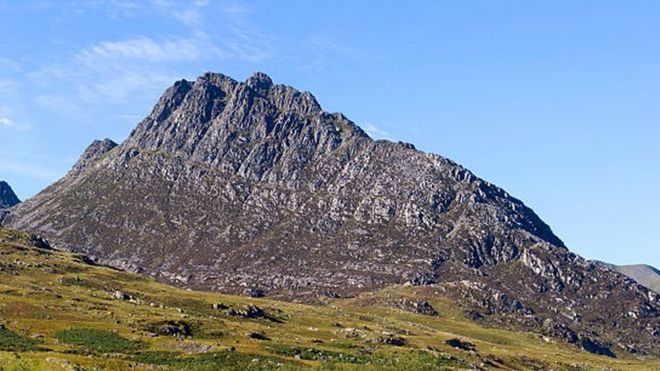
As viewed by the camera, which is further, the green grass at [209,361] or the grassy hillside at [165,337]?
the grassy hillside at [165,337]

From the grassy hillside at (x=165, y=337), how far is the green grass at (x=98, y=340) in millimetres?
152

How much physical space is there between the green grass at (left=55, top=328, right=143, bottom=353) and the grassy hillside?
152 millimetres

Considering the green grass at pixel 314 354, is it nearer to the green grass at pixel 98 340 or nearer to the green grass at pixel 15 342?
the green grass at pixel 98 340

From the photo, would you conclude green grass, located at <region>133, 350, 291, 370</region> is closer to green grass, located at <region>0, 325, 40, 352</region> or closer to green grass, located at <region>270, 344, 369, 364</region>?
green grass, located at <region>0, 325, 40, 352</region>

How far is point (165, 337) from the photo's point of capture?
112 m

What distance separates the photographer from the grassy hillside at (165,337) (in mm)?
81250

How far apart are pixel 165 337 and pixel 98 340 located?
14.6 metres

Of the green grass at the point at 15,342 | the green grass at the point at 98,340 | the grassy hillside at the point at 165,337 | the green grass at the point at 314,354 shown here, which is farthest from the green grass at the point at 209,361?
the green grass at the point at 314,354

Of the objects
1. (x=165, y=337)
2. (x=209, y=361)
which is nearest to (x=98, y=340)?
(x=165, y=337)

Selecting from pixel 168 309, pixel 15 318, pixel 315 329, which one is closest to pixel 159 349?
pixel 15 318

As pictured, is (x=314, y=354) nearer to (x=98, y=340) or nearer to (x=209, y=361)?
(x=209, y=361)

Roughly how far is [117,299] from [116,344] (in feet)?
232

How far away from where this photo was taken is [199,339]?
116 meters

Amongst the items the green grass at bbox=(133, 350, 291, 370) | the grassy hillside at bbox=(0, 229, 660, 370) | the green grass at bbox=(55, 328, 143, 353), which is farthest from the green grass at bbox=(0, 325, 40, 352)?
the green grass at bbox=(133, 350, 291, 370)
